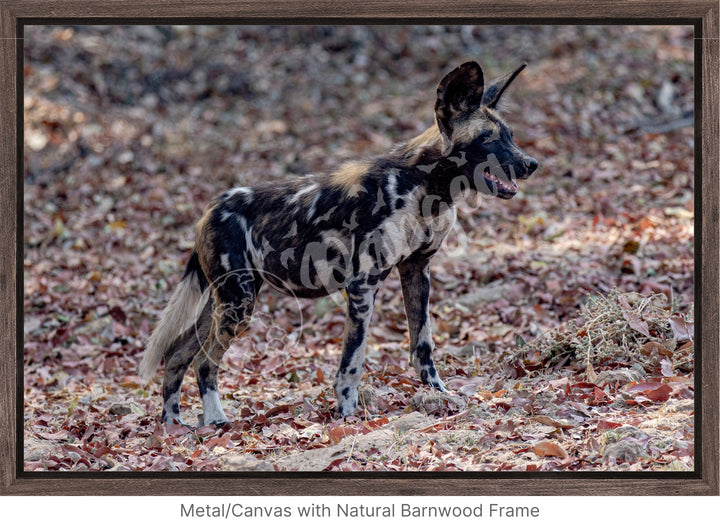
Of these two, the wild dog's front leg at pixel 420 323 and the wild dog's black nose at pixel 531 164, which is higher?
the wild dog's black nose at pixel 531 164

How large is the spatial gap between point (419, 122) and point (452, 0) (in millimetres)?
9873

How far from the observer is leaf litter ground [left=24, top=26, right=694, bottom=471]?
5.37 metres

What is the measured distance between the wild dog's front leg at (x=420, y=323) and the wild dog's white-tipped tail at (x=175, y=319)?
1569 mm

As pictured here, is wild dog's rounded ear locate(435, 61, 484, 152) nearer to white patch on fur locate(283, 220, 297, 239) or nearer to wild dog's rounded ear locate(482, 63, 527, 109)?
wild dog's rounded ear locate(482, 63, 527, 109)

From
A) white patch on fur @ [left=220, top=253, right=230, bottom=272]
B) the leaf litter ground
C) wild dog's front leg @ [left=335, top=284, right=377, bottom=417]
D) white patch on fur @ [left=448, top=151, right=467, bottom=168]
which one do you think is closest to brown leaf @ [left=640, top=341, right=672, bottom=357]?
the leaf litter ground

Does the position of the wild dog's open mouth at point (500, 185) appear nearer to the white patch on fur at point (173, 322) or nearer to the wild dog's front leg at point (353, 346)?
the wild dog's front leg at point (353, 346)

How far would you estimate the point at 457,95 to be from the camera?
5539mm

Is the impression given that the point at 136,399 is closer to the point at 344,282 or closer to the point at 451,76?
the point at 344,282

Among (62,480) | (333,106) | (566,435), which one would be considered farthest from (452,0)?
(333,106)

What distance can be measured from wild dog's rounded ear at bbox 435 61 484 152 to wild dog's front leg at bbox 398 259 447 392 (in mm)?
1134

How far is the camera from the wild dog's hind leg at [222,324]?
614 cm

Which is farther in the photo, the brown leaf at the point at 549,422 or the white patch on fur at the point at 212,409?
the white patch on fur at the point at 212,409

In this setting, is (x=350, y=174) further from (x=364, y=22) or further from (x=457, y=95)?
(x=364, y=22)

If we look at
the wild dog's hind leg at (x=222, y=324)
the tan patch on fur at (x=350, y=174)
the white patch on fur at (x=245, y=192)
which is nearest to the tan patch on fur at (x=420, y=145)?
the tan patch on fur at (x=350, y=174)
